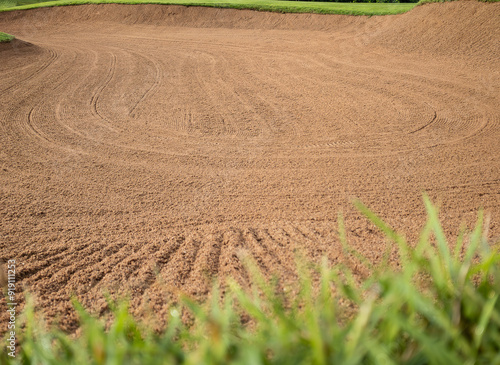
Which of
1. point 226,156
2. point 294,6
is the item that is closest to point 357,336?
point 226,156

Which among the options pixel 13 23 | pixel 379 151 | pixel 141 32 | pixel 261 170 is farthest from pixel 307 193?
pixel 13 23

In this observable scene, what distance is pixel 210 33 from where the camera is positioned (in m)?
18.7

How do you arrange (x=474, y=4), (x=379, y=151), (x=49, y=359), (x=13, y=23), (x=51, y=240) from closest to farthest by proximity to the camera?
1. (x=49, y=359)
2. (x=51, y=240)
3. (x=379, y=151)
4. (x=474, y=4)
5. (x=13, y=23)

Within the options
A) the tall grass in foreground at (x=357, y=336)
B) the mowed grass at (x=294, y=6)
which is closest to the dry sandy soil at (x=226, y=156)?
the tall grass in foreground at (x=357, y=336)

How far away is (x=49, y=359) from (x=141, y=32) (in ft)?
67.3

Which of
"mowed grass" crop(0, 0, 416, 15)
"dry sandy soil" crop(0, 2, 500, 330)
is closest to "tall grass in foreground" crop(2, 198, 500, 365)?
"dry sandy soil" crop(0, 2, 500, 330)

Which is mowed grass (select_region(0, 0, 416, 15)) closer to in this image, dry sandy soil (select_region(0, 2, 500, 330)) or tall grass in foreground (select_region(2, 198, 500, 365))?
dry sandy soil (select_region(0, 2, 500, 330))

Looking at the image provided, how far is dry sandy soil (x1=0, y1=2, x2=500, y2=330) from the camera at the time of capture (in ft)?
13.3

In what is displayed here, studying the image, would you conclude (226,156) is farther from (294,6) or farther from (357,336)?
(294,6)

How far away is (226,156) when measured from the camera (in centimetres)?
623

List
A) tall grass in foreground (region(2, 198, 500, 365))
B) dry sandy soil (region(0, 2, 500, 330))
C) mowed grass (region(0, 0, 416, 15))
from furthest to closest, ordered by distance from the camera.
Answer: mowed grass (region(0, 0, 416, 15)) → dry sandy soil (region(0, 2, 500, 330)) → tall grass in foreground (region(2, 198, 500, 365))

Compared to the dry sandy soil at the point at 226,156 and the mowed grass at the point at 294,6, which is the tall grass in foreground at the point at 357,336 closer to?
the dry sandy soil at the point at 226,156

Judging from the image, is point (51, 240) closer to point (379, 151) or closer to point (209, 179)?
point (209, 179)

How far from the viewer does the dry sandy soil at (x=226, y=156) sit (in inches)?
160
